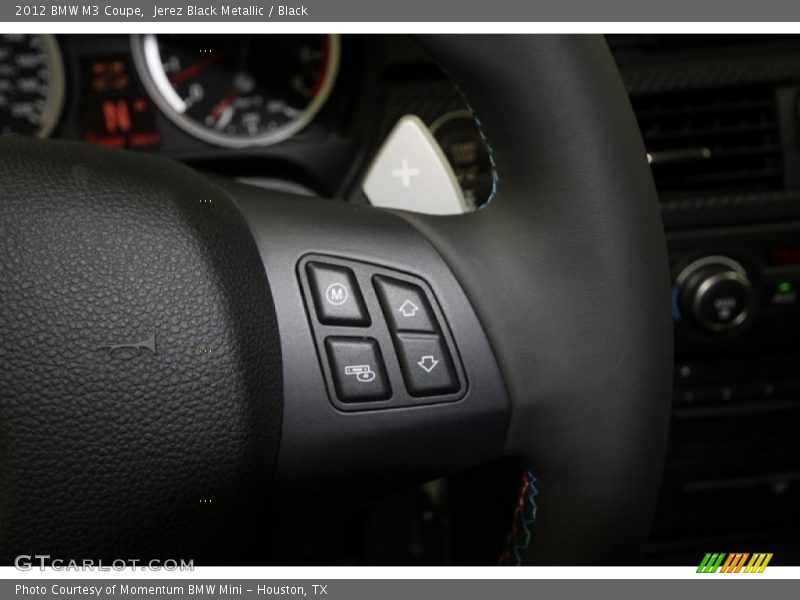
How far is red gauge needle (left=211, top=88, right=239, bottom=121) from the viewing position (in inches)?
48.5

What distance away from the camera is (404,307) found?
58 centimetres

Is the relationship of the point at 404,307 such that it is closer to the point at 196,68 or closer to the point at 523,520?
the point at 523,520

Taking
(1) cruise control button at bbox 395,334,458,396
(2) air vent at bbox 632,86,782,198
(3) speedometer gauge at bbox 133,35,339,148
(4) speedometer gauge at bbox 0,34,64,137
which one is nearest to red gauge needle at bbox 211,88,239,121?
(3) speedometer gauge at bbox 133,35,339,148

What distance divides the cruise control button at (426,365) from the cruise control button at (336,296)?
0.03 m

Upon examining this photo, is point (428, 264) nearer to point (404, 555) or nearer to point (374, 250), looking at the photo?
point (374, 250)

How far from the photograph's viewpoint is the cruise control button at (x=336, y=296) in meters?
0.56

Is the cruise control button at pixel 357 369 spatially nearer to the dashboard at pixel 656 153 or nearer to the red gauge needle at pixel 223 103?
the dashboard at pixel 656 153

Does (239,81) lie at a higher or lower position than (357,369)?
higher

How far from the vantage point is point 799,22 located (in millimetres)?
806

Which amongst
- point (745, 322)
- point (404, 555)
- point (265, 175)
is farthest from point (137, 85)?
point (745, 322)

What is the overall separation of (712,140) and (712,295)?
20cm

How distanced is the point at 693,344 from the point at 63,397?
34.1 inches
